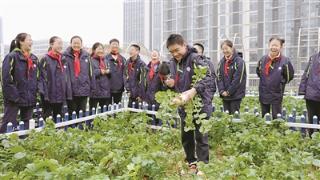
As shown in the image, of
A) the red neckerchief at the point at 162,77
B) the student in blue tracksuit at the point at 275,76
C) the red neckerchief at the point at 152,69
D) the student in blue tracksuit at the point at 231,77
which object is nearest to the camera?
the student in blue tracksuit at the point at 275,76

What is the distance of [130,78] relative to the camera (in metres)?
7.34

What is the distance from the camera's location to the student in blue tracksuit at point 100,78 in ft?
22.9

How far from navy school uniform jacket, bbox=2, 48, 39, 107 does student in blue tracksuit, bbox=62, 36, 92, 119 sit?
0.85 m

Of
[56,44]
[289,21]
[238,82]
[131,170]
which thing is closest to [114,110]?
[56,44]

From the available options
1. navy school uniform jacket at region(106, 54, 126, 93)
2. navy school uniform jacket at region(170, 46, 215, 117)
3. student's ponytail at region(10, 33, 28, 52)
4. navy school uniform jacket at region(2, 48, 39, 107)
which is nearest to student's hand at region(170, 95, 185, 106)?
navy school uniform jacket at region(170, 46, 215, 117)

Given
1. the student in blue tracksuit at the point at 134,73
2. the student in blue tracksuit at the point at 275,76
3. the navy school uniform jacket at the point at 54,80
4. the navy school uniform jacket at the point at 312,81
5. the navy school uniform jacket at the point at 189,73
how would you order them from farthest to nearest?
the student in blue tracksuit at the point at 134,73, the navy school uniform jacket at the point at 54,80, the student in blue tracksuit at the point at 275,76, the navy school uniform jacket at the point at 312,81, the navy school uniform jacket at the point at 189,73

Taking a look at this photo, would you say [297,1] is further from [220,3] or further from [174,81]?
[174,81]

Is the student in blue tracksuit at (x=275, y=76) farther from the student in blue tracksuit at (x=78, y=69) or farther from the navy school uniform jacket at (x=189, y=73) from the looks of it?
the student in blue tracksuit at (x=78, y=69)

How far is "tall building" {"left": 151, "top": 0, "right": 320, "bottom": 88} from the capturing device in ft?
65.4

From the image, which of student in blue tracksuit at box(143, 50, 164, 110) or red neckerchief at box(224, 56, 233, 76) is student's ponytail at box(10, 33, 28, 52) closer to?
student in blue tracksuit at box(143, 50, 164, 110)

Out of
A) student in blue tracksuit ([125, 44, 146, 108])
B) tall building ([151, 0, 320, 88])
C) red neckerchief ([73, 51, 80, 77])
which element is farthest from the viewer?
tall building ([151, 0, 320, 88])

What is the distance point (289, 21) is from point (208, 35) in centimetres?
528

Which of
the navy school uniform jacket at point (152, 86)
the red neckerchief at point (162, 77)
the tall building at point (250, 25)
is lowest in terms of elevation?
the navy school uniform jacket at point (152, 86)

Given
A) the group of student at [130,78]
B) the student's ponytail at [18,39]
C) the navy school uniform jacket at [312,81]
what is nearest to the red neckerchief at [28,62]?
the group of student at [130,78]
